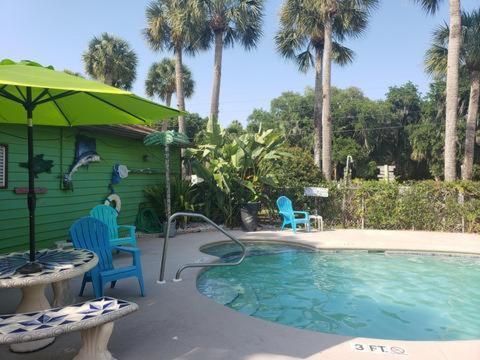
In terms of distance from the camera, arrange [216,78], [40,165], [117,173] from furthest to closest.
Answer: [216,78]
[117,173]
[40,165]

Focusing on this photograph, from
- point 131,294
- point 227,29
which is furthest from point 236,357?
point 227,29

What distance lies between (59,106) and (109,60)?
21.8 meters

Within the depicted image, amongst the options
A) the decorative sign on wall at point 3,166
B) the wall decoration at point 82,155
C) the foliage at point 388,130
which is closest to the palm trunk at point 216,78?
the wall decoration at point 82,155

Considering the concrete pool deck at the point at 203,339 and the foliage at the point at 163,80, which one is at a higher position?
the foliage at the point at 163,80

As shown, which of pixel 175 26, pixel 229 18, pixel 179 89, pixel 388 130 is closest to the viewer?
pixel 229 18

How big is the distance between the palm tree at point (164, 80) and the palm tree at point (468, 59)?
56.2ft

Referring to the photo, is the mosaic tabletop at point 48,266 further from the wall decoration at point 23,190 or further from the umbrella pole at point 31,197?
the wall decoration at point 23,190

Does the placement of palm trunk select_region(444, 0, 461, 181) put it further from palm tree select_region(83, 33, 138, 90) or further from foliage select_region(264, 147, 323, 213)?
palm tree select_region(83, 33, 138, 90)

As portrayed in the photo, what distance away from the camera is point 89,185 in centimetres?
859

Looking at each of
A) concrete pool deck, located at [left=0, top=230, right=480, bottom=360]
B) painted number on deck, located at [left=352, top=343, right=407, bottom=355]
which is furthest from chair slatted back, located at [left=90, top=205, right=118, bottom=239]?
painted number on deck, located at [left=352, top=343, right=407, bottom=355]

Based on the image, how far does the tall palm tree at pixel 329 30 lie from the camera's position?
1669 cm

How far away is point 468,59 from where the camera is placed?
17859mm

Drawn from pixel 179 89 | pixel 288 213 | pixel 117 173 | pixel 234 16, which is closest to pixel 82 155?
pixel 117 173

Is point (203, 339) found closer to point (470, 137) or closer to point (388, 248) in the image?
point (388, 248)
